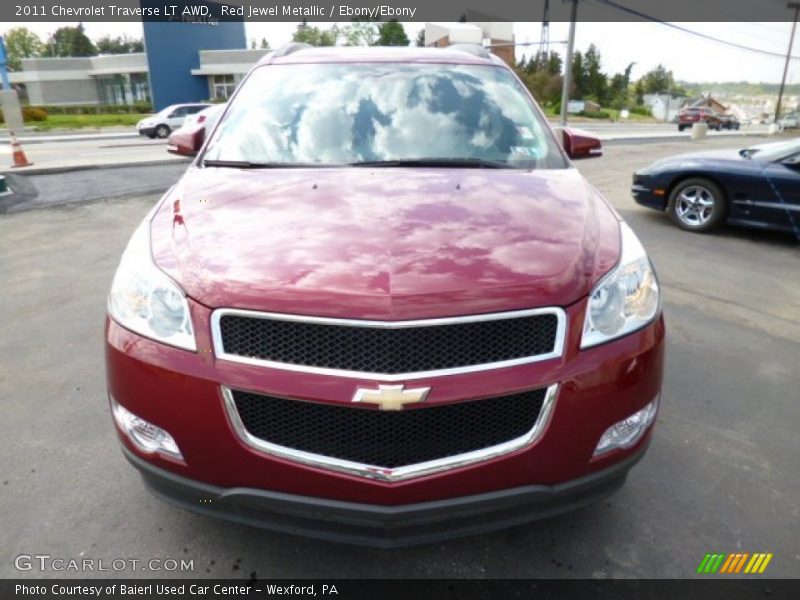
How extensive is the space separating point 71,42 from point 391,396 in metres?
111

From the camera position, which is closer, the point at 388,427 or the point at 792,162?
the point at 388,427

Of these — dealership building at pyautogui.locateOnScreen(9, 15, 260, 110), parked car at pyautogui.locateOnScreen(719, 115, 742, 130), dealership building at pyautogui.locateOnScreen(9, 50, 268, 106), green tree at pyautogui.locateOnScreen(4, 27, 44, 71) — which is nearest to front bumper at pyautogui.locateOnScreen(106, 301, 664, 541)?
dealership building at pyautogui.locateOnScreen(9, 15, 260, 110)

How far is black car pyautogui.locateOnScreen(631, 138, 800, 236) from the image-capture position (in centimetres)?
680

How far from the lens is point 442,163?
290 cm

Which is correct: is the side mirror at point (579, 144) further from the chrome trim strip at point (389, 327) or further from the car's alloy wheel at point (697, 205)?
the car's alloy wheel at point (697, 205)

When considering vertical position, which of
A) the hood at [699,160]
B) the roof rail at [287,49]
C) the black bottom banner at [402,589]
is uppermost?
the roof rail at [287,49]

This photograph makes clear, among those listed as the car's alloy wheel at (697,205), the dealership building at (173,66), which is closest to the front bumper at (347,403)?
the car's alloy wheel at (697,205)

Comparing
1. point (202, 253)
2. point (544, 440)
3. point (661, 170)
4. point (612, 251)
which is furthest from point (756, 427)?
point (661, 170)

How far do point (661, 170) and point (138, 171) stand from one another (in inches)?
378

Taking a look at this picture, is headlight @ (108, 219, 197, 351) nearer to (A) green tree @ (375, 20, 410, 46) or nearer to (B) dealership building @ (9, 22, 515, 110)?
(B) dealership building @ (9, 22, 515, 110)

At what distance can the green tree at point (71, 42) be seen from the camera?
9150cm

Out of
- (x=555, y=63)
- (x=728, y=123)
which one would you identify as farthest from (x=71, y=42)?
(x=728, y=123)

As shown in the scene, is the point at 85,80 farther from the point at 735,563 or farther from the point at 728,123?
the point at 735,563

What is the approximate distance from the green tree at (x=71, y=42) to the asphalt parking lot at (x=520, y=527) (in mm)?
105251
